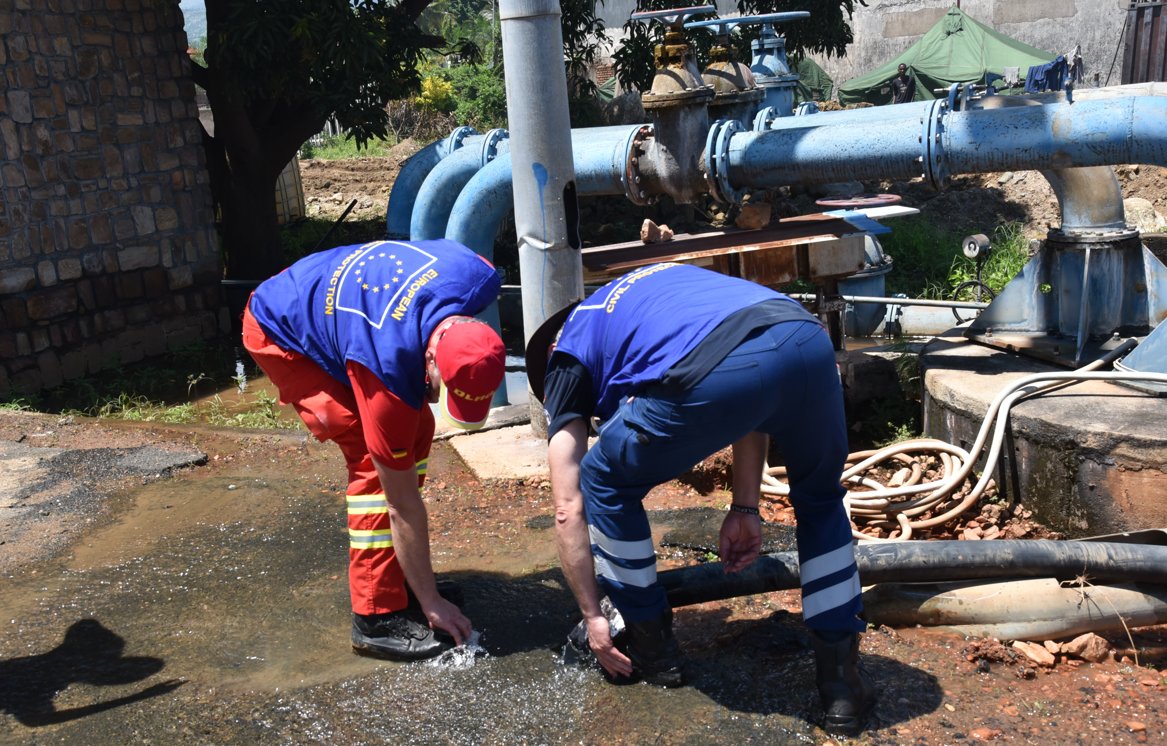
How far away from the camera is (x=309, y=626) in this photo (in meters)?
3.72

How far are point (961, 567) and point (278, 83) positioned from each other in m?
7.60

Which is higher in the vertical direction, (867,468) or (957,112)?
(957,112)

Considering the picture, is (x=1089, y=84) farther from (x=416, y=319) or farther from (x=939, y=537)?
A: (x=416, y=319)

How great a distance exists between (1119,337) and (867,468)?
133 cm

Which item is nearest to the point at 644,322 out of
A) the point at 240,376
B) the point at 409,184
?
the point at 409,184

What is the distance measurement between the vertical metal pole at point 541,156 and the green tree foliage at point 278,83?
437 cm

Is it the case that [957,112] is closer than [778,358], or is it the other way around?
[778,358]

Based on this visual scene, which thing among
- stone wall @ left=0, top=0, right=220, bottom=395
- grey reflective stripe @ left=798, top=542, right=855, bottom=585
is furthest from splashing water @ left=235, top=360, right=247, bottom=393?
grey reflective stripe @ left=798, top=542, right=855, bottom=585

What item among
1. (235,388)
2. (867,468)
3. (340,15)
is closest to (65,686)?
(867,468)

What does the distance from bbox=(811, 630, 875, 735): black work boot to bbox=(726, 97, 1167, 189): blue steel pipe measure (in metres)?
2.80

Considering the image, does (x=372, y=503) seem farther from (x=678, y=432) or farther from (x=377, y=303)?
(x=678, y=432)

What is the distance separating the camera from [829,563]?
117 inches

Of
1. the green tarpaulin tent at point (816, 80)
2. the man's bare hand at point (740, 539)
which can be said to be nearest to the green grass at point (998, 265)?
the man's bare hand at point (740, 539)

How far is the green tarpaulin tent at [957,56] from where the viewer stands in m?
21.7
